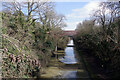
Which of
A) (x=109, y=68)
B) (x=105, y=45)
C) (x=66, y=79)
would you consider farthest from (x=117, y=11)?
(x=66, y=79)

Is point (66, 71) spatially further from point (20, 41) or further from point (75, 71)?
point (20, 41)

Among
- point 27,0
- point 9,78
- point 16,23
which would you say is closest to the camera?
point 9,78

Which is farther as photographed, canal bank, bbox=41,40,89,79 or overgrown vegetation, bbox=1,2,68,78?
canal bank, bbox=41,40,89,79

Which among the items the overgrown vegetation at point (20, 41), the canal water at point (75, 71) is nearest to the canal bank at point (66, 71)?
the canal water at point (75, 71)

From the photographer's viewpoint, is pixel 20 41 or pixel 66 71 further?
pixel 66 71

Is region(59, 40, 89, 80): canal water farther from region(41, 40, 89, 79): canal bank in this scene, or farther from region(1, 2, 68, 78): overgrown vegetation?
region(1, 2, 68, 78): overgrown vegetation

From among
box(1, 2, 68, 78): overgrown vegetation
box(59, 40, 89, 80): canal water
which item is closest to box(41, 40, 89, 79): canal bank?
box(59, 40, 89, 80): canal water

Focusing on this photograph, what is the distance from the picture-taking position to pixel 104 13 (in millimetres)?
7820

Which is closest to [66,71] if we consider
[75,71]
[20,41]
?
[75,71]

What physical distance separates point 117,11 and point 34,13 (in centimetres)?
542

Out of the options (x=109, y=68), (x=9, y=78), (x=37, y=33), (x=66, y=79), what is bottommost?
(x=66, y=79)

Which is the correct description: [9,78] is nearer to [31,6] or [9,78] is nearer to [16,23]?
[16,23]

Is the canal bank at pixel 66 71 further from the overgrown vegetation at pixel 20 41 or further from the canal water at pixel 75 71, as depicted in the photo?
the overgrown vegetation at pixel 20 41

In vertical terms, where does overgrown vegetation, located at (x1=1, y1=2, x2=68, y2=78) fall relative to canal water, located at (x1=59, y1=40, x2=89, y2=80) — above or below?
above
